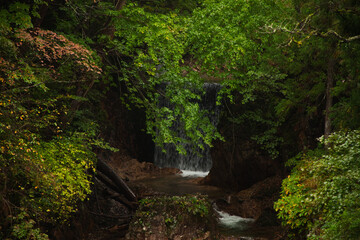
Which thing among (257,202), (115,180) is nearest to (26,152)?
(115,180)

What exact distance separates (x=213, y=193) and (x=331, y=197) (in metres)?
9.56

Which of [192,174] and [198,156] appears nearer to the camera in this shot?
[192,174]

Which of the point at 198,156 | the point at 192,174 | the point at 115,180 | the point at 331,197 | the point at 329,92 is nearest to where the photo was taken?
the point at 331,197

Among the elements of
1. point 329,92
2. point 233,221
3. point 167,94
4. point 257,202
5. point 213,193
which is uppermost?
point 329,92

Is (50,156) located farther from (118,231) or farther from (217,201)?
(217,201)

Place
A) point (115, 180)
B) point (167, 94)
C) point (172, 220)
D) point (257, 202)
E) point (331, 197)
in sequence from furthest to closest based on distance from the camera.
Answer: point (257, 202) → point (115, 180) → point (167, 94) → point (172, 220) → point (331, 197)

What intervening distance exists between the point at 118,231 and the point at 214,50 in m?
6.81

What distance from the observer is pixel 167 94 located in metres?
10.4

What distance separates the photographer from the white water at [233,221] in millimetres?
11701

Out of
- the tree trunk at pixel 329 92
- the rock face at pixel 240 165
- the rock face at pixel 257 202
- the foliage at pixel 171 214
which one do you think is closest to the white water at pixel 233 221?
the rock face at pixel 257 202

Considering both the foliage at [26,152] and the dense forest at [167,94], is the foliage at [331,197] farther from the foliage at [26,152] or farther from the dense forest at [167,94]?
the foliage at [26,152]

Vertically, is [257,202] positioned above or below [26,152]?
below

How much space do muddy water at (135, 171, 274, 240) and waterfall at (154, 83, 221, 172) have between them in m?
1.01

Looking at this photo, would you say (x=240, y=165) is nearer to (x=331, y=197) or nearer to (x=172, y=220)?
(x=172, y=220)
